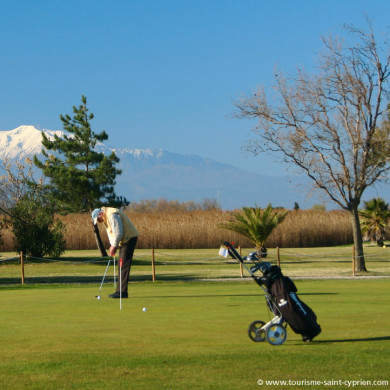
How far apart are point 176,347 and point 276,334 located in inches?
47.8

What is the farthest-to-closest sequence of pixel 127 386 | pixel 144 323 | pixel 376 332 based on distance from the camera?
pixel 144 323 → pixel 376 332 → pixel 127 386

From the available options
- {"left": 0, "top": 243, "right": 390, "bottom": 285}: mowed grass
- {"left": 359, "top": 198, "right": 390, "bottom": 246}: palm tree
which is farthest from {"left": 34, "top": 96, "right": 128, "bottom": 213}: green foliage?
{"left": 359, "top": 198, "right": 390, "bottom": 246}: palm tree

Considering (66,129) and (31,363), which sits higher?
(66,129)

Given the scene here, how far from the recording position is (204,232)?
211 ft

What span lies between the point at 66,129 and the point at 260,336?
155 ft

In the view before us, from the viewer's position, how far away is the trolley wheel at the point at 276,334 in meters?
9.40

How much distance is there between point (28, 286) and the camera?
88.2 feet

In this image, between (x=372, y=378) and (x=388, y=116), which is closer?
(x=372, y=378)

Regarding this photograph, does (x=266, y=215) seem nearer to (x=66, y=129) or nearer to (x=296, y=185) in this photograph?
(x=296, y=185)

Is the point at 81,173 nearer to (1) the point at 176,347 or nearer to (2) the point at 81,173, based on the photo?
(2) the point at 81,173

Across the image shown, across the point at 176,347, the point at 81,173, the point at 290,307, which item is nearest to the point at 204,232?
the point at 81,173

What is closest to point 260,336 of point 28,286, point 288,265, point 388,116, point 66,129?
point 28,286

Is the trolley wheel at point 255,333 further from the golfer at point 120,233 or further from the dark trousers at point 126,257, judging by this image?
the dark trousers at point 126,257

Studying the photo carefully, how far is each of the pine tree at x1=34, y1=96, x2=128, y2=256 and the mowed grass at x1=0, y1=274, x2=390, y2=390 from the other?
3912 centimetres
